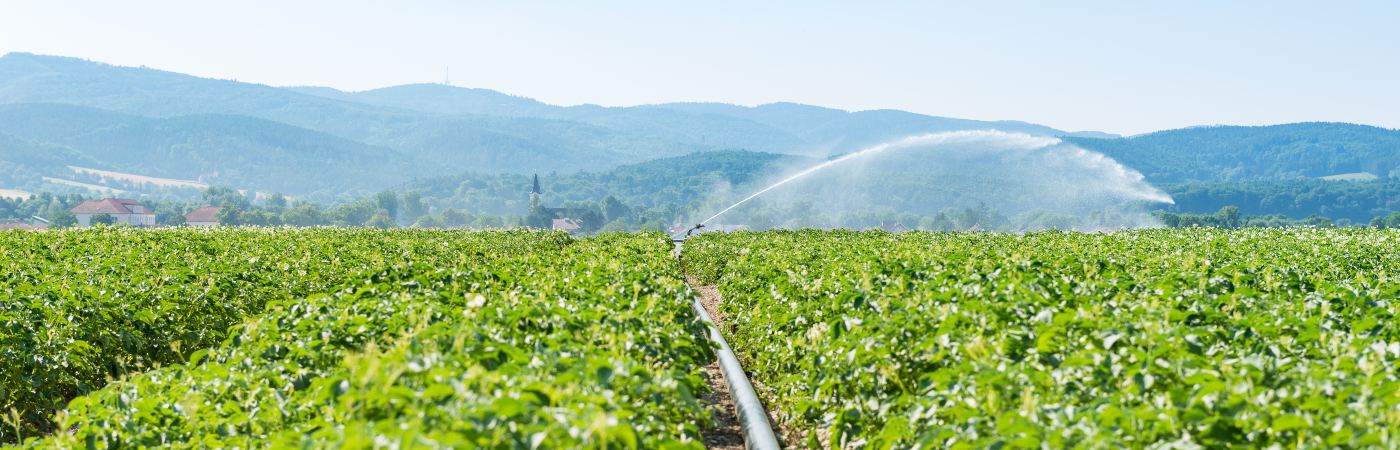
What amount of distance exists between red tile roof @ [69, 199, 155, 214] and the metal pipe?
200799 mm

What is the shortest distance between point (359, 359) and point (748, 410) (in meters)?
5.01

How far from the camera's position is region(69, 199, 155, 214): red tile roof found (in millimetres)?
187250

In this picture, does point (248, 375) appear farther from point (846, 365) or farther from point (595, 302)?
point (846, 365)

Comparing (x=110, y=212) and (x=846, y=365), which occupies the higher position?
(x=846, y=365)

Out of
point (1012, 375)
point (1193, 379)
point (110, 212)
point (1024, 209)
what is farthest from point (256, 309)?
point (110, 212)

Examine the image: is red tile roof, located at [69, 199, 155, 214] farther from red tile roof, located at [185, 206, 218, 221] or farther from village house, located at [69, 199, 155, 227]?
red tile roof, located at [185, 206, 218, 221]

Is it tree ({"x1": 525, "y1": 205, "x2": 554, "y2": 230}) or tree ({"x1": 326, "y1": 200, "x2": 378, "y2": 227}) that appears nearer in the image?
tree ({"x1": 525, "y1": 205, "x2": 554, "y2": 230})

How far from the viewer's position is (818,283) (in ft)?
37.4

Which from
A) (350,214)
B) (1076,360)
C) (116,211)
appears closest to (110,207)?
(116,211)

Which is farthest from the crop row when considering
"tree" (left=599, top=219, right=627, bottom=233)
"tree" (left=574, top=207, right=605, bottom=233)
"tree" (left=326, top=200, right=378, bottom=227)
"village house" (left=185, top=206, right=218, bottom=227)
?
"village house" (left=185, top=206, right=218, bottom=227)

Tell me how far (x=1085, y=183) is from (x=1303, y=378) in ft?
664

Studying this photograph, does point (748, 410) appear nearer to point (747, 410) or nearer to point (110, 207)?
point (747, 410)

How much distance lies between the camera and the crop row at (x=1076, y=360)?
15.2 feet

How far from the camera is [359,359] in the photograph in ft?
17.7
